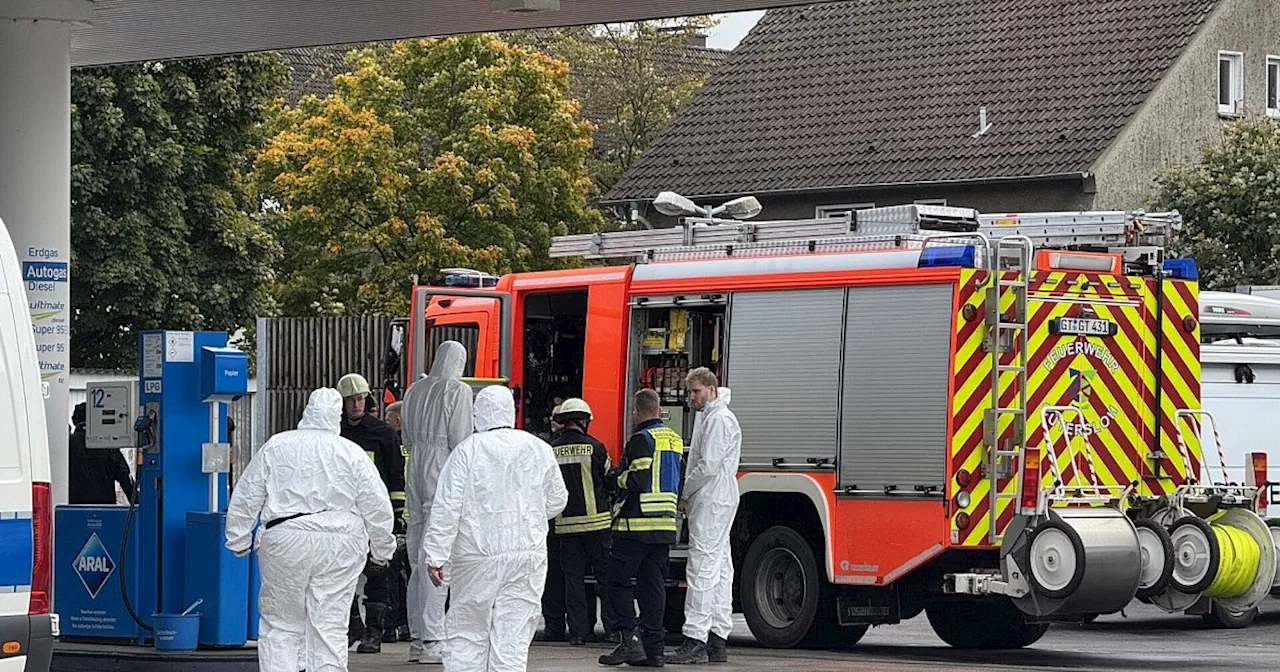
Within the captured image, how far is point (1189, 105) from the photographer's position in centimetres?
3419

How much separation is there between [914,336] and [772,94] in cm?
2363

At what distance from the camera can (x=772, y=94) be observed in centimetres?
3788

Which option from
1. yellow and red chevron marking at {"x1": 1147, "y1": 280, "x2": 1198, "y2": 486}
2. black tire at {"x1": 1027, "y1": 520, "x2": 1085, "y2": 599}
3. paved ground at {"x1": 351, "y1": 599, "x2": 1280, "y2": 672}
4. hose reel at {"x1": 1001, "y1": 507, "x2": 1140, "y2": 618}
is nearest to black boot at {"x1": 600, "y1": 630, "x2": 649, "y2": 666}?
paved ground at {"x1": 351, "y1": 599, "x2": 1280, "y2": 672}

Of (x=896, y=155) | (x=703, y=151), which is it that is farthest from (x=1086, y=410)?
(x=703, y=151)

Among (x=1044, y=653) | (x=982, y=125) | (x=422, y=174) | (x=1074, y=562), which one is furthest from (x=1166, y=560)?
(x=422, y=174)

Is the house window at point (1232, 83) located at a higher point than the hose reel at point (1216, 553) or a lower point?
higher

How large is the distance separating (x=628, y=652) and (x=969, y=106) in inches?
880

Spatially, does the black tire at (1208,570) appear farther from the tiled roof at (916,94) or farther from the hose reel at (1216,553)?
the tiled roof at (916,94)

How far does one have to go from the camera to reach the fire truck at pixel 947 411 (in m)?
14.4

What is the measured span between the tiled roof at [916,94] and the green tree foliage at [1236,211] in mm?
3146

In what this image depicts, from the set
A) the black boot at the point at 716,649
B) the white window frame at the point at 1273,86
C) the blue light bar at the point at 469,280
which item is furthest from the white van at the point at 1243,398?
the white window frame at the point at 1273,86

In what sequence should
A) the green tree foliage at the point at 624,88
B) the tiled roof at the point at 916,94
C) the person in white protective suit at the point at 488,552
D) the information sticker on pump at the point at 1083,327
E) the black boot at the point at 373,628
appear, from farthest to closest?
the green tree foliage at the point at 624,88 → the tiled roof at the point at 916,94 → the black boot at the point at 373,628 → the information sticker on pump at the point at 1083,327 → the person in white protective suit at the point at 488,552

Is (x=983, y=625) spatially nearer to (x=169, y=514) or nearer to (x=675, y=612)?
(x=675, y=612)

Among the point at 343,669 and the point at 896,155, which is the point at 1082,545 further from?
the point at 896,155
